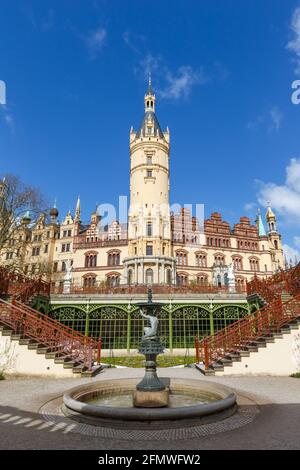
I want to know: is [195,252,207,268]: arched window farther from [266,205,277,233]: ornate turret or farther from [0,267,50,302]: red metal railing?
[0,267,50,302]: red metal railing

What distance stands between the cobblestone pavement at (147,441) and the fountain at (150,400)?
59 cm

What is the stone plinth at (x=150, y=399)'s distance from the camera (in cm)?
752

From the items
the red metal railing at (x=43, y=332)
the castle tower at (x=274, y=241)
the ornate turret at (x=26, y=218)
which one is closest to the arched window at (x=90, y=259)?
the ornate turret at (x=26, y=218)

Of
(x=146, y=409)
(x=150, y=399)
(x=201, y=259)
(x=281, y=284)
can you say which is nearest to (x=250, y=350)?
(x=281, y=284)

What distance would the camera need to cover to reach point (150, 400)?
7.55m

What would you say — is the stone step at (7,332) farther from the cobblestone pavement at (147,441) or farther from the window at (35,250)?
the window at (35,250)

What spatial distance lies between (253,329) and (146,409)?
9.41m

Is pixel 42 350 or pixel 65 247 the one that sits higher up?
pixel 65 247

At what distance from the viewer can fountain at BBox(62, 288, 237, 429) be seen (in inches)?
236

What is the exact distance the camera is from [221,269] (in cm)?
4619

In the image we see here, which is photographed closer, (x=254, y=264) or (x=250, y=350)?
(x=250, y=350)

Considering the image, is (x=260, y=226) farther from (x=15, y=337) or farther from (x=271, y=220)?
(x=15, y=337)

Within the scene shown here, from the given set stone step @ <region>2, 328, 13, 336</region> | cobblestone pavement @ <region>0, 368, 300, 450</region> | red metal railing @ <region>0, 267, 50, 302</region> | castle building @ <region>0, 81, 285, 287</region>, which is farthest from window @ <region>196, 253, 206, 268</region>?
cobblestone pavement @ <region>0, 368, 300, 450</region>
